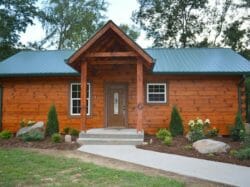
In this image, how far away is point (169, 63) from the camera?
50.3ft

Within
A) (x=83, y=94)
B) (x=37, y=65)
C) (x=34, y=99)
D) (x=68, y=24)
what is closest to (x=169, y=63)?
(x=83, y=94)

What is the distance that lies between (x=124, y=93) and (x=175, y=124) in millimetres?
2859

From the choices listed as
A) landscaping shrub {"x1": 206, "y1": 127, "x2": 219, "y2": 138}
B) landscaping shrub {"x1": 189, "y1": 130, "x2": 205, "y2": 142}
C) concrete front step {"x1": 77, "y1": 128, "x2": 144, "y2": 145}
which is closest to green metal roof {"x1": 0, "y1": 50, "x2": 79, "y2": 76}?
concrete front step {"x1": 77, "y1": 128, "x2": 144, "y2": 145}

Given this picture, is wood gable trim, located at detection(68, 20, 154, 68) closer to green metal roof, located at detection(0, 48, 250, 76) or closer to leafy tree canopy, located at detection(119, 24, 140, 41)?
green metal roof, located at detection(0, 48, 250, 76)

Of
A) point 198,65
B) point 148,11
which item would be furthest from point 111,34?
point 148,11

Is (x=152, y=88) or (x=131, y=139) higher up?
(x=152, y=88)

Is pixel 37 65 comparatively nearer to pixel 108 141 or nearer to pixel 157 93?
pixel 157 93

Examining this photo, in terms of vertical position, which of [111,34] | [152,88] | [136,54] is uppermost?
[111,34]

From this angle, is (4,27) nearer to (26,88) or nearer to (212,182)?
(26,88)

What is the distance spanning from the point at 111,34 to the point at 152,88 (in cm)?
355

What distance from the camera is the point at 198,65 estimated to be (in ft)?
48.9

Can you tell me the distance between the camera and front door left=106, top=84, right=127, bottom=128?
14.6 meters

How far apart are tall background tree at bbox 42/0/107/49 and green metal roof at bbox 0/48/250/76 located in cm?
1392

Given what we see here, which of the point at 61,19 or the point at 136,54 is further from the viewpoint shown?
the point at 61,19
